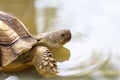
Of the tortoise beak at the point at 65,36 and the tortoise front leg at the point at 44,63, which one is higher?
the tortoise beak at the point at 65,36

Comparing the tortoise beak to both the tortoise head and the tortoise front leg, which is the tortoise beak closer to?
the tortoise head

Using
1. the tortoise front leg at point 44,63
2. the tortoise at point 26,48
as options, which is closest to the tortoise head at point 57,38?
the tortoise at point 26,48

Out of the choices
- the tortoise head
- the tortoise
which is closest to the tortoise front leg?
the tortoise

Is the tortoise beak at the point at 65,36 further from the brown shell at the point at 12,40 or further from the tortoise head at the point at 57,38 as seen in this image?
the brown shell at the point at 12,40

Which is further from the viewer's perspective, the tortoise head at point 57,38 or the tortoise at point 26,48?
the tortoise head at point 57,38

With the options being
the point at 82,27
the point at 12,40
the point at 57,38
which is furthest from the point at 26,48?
the point at 82,27

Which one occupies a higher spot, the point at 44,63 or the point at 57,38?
the point at 57,38

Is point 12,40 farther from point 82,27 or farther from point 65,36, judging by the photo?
point 82,27

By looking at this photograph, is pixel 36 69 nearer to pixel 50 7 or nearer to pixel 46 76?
pixel 46 76
